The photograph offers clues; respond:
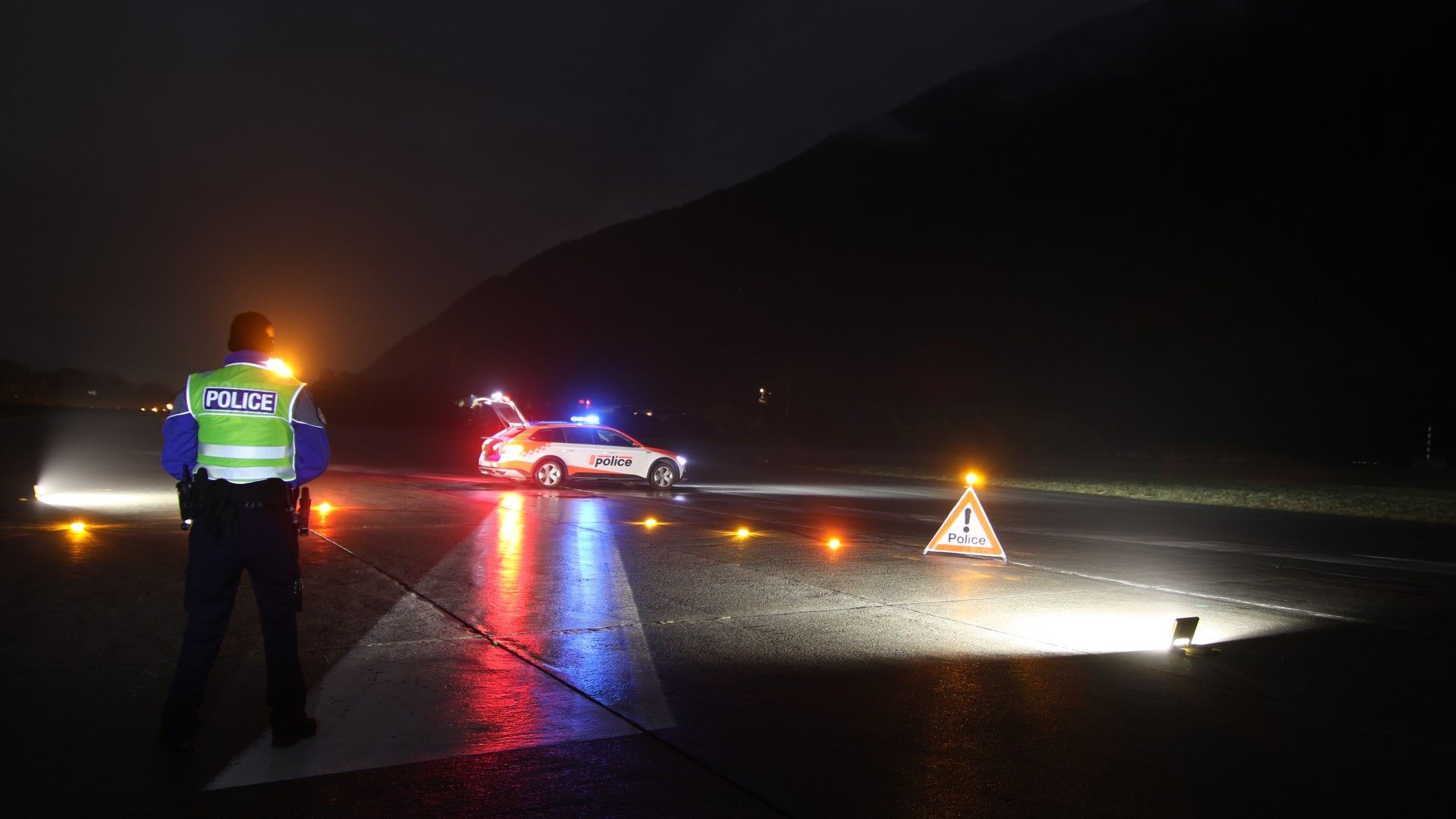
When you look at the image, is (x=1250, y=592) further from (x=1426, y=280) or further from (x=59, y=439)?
(x=1426, y=280)

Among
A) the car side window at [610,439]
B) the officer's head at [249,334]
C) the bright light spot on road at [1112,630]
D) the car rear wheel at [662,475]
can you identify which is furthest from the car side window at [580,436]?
the officer's head at [249,334]

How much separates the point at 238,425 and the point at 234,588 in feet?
2.55

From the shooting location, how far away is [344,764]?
4.82 m

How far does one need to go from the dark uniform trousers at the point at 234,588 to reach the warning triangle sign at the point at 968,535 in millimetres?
8661

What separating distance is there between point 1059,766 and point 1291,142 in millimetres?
150221

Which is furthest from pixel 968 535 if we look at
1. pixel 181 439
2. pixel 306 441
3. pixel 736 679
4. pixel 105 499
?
pixel 105 499

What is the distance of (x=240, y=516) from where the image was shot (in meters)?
4.89

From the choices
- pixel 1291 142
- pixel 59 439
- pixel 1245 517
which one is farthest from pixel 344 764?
pixel 1291 142

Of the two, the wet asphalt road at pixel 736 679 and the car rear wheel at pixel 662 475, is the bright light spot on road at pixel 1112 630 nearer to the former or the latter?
the wet asphalt road at pixel 736 679

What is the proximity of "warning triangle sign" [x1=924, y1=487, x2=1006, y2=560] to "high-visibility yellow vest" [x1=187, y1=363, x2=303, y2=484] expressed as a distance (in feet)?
28.7

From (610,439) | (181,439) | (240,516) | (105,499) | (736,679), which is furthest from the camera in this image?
(610,439)

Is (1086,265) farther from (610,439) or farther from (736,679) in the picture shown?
(736,679)

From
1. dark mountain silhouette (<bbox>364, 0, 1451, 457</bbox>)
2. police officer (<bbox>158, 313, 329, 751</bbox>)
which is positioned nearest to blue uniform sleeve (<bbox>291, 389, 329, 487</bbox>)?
police officer (<bbox>158, 313, 329, 751</bbox>)

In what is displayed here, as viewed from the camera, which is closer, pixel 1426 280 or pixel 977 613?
pixel 977 613
